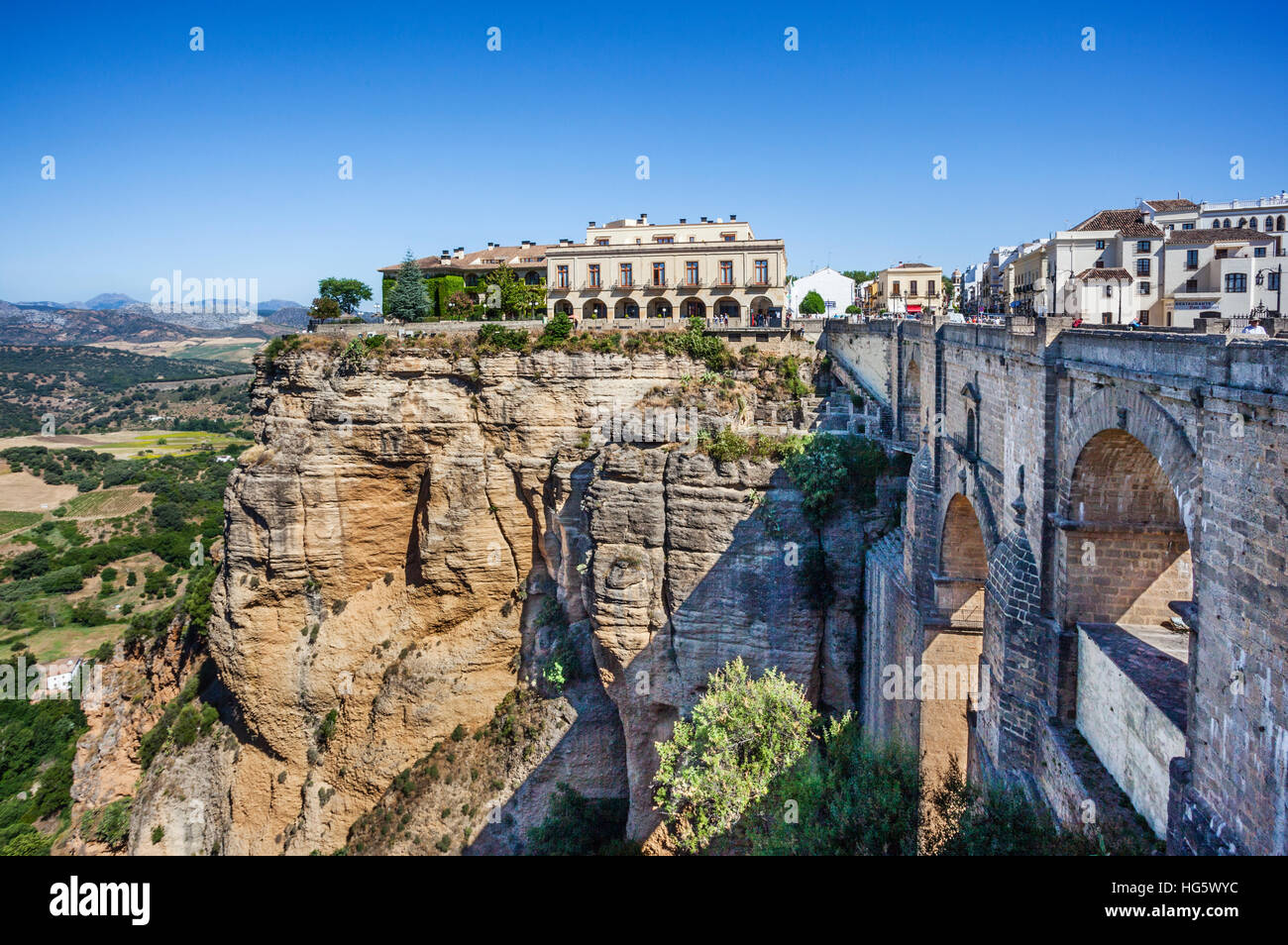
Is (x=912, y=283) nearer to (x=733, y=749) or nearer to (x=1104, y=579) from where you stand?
(x=733, y=749)

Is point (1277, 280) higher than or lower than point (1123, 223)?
lower

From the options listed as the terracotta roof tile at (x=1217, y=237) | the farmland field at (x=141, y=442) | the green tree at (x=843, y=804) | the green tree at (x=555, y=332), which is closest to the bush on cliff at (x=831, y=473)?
the green tree at (x=843, y=804)

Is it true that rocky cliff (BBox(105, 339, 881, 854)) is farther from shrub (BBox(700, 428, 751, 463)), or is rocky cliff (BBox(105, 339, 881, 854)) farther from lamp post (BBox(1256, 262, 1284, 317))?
lamp post (BBox(1256, 262, 1284, 317))

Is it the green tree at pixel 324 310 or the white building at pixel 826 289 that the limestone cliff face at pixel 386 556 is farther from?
the white building at pixel 826 289

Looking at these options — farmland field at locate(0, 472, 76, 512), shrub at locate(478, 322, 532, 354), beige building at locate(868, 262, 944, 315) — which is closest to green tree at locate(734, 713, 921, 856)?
shrub at locate(478, 322, 532, 354)

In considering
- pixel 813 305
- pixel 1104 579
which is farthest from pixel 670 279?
pixel 1104 579

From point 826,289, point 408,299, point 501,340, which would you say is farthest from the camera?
point 826,289

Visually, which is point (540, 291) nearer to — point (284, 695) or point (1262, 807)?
point (284, 695)

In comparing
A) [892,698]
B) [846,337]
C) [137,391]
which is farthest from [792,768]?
[137,391]
